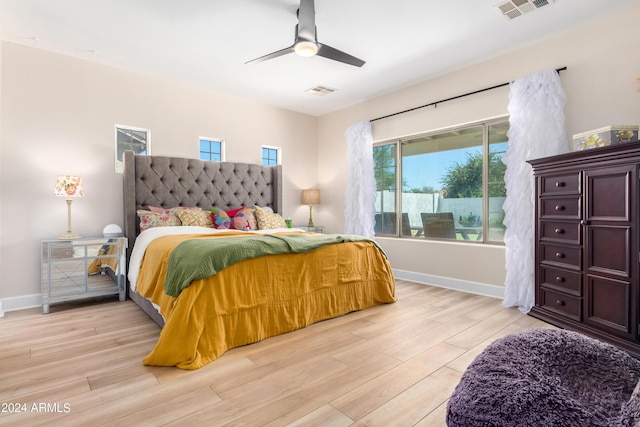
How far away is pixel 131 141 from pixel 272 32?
2257 mm

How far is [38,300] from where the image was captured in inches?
135

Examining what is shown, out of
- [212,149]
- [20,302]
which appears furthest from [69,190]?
[212,149]

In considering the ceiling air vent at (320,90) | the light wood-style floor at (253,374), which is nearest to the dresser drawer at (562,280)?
the light wood-style floor at (253,374)

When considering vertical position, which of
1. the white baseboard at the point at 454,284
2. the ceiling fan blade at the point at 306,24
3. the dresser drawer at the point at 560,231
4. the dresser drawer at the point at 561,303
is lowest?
the white baseboard at the point at 454,284

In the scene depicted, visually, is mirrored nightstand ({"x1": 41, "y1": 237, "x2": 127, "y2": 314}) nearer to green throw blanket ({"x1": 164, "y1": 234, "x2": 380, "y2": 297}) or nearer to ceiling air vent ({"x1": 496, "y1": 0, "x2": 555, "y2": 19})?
green throw blanket ({"x1": 164, "y1": 234, "x2": 380, "y2": 297})

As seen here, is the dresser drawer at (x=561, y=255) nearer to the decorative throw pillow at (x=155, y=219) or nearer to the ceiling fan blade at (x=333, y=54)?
the ceiling fan blade at (x=333, y=54)

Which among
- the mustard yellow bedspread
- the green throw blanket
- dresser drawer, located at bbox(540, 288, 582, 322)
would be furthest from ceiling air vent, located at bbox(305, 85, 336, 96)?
dresser drawer, located at bbox(540, 288, 582, 322)

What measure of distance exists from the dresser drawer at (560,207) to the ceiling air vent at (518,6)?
162 centimetres

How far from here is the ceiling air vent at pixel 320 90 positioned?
4629 millimetres

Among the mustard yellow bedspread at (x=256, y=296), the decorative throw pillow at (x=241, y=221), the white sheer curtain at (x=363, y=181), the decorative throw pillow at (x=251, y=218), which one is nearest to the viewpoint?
the mustard yellow bedspread at (x=256, y=296)

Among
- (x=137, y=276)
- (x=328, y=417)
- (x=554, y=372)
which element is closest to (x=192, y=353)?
(x=328, y=417)

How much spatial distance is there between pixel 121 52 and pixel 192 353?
10.7 feet

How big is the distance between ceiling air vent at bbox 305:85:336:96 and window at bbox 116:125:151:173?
225 centimetres

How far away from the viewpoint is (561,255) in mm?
2771
